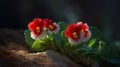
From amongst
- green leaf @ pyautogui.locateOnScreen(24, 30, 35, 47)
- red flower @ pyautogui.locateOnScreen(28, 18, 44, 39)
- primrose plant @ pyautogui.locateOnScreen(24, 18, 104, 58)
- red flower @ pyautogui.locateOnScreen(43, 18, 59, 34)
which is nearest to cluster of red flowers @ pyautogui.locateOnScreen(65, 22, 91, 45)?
primrose plant @ pyautogui.locateOnScreen(24, 18, 104, 58)

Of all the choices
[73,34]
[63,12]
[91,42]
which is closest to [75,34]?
[73,34]

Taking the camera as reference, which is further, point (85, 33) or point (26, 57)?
point (85, 33)

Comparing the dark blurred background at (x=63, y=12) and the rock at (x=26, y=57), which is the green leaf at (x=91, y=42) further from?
the dark blurred background at (x=63, y=12)

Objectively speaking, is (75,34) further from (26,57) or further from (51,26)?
(26,57)

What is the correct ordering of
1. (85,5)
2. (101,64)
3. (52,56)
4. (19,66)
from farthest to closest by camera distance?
(85,5) < (101,64) < (52,56) < (19,66)

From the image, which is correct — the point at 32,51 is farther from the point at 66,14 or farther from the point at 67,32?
the point at 66,14

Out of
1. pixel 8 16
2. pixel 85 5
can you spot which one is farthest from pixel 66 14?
pixel 8 16
